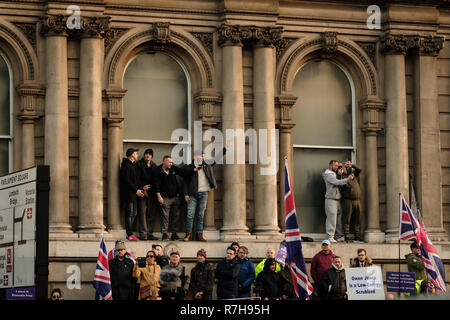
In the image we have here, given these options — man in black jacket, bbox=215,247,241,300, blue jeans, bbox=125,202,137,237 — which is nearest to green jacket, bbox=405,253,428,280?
man in black jacket, bbox=215,247,241,300

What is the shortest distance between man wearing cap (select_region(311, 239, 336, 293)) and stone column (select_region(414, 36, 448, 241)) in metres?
5.26

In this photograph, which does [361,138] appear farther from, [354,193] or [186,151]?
[186,151]

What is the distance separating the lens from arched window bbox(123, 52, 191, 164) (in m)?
31.0

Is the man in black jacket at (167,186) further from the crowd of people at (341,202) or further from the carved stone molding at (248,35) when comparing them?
the crowd of people at (341,202)

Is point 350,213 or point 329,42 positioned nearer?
point 350,213

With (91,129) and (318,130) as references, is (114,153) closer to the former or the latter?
(91,129)

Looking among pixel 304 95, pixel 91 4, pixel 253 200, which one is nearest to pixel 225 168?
pixel 253 200

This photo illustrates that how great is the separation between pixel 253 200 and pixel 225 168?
3.78ft

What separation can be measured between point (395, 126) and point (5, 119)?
1031 centimetres

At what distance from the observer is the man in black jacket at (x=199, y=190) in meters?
30.3

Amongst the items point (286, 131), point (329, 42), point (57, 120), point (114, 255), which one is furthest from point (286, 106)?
point (114, 255)

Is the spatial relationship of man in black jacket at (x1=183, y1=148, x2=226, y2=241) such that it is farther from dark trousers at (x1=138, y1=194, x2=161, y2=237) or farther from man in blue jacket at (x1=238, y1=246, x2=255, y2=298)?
man in blue jacket at (x1=238, y1=246, x2=255, y2=298)

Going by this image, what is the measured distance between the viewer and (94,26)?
2991 centimetres

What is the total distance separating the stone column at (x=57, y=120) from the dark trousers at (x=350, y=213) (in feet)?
24.2
